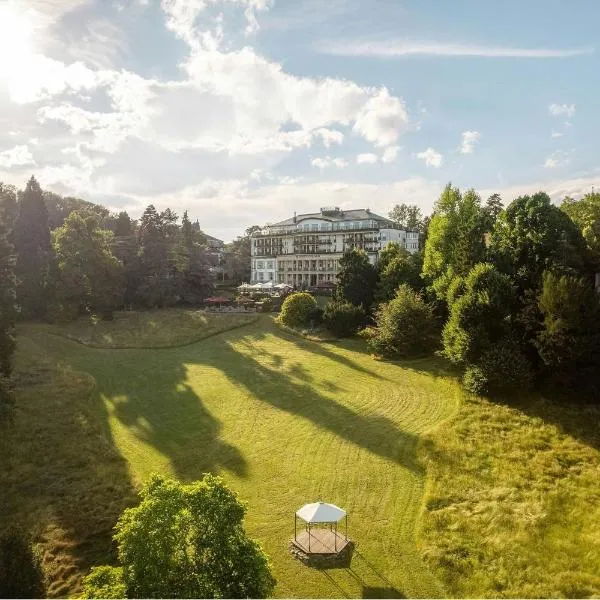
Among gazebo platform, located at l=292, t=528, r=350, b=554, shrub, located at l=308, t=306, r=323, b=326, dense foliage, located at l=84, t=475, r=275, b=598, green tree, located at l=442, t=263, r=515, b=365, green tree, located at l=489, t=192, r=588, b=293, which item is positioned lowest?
gazebo platform, located at l=292, t=528, r=350, b=554

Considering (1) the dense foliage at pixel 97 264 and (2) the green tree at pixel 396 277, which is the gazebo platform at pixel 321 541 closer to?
(2) the green tree at pixel 396 277

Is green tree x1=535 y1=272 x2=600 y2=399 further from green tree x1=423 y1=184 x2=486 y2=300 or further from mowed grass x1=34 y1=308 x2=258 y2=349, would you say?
mowed grass x1=34 y1=308 x2=258 y2=349

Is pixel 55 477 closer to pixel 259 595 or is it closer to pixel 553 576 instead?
pixel 259 595

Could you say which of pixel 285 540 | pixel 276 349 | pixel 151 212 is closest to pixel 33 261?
pixel 151 212

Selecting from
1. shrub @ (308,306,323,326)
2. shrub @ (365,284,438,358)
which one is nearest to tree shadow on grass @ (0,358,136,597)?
shrub @ (365,284,438,358)

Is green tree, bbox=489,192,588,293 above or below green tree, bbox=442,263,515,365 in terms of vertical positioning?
above

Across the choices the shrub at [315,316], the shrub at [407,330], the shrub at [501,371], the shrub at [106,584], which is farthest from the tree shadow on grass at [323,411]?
the shrub at [106,584]
